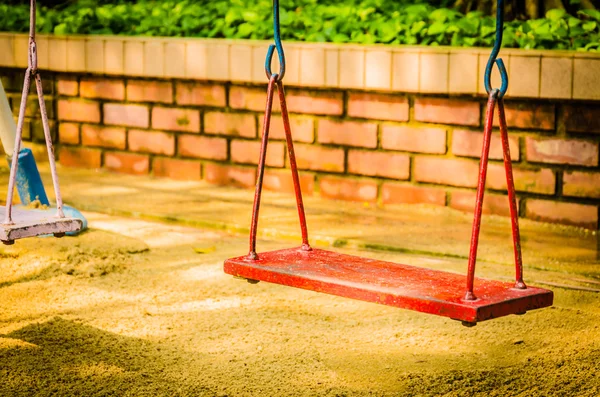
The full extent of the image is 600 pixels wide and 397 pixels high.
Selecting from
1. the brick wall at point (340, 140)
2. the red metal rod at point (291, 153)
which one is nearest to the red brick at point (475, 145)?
the brick wall at point (340, 140)

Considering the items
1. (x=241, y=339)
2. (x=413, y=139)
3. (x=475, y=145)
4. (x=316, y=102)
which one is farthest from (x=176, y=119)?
(x=241, y=339)

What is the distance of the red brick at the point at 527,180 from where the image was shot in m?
6.11

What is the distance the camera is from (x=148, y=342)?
4.04 meters

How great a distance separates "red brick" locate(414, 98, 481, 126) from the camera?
6.35 m

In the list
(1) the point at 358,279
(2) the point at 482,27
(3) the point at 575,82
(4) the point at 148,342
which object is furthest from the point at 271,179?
(1) the point at 358,279

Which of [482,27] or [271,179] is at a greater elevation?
[482,27]

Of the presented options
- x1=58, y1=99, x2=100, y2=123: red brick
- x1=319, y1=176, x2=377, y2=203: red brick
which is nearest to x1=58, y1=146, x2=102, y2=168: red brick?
x1=58, y1=99, x2=100, y2=123: red brick

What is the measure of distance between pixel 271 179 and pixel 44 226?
141 inches

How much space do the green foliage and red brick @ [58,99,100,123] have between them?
22.7 inches

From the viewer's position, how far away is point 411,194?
668cm

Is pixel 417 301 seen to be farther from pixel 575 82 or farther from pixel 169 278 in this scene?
pixel 575 82

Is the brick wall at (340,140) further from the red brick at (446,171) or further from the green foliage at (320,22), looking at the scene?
the green foliage at (320,22)

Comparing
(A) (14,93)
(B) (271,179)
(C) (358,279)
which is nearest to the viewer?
(C) (358,279)

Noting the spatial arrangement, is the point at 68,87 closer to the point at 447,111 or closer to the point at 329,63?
the point at 329,63
